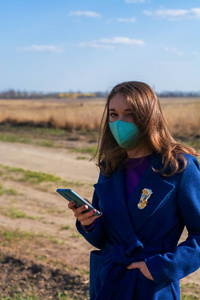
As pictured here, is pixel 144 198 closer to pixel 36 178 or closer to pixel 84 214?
pixel 84 214

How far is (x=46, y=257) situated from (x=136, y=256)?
290cm

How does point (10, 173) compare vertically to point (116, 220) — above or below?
below

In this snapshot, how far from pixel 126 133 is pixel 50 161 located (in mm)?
8543

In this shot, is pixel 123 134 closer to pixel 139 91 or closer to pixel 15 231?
pixel 139 91

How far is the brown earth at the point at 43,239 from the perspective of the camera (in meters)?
3.55

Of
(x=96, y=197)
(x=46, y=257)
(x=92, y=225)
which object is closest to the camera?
(x=92, y=225)

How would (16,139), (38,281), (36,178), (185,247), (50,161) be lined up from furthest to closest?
(16,139), (50,161), (36,178), (38,281), (185,247)

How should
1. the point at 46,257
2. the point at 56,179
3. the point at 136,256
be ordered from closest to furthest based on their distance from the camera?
the point at 136,256, the point at 46,257, the point at 56,179

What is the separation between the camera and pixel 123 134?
1735mm

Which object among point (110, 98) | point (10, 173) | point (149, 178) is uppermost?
point (110, 98)

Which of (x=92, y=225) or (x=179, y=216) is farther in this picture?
(x=92, y=225)

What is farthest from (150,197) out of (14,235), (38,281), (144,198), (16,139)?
(16,139)

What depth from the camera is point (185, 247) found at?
156cm

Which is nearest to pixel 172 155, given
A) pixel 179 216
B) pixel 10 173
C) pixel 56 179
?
pixel 179 216
